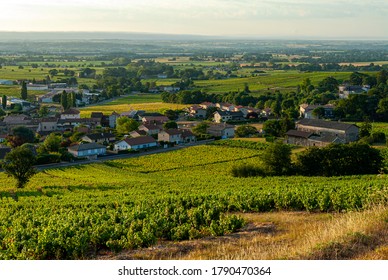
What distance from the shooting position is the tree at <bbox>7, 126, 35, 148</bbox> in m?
42.3

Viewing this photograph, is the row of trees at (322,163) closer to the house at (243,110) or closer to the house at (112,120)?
the house at (112,120)

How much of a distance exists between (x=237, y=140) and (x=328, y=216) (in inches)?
1268

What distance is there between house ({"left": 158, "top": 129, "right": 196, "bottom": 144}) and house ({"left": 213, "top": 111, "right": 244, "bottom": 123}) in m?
12.2

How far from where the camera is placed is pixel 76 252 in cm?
962

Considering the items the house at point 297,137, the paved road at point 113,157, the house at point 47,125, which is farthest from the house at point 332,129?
the house at point 47,125

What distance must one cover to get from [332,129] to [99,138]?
75.2ft

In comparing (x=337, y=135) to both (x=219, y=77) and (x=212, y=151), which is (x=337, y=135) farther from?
(x=219, y=77)

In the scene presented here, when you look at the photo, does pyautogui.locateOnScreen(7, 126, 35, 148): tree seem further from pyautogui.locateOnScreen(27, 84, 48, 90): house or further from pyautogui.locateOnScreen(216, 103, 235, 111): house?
pyautogui.locateOnScreen(27, 84, 48, 90): house

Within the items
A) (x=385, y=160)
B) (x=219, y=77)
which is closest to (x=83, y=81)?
(x=219, y=77)

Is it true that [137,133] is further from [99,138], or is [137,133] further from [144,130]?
[99,138]

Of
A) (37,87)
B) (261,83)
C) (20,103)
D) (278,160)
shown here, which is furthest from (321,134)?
(37,87)

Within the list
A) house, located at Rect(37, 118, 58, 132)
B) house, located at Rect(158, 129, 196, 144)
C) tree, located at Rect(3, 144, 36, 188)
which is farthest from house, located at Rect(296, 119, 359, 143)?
tree, located at Rect(3, 144, 36, 188)

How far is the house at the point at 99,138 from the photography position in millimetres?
43000

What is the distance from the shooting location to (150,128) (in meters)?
48.7
